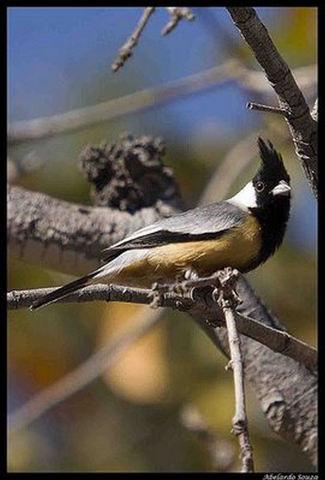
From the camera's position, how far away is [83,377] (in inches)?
123

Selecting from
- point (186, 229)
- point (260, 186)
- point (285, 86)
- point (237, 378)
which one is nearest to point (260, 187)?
point (260, 186)

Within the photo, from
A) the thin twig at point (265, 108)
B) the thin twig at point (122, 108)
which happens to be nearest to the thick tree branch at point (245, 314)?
the thin twig at point (122, 108)

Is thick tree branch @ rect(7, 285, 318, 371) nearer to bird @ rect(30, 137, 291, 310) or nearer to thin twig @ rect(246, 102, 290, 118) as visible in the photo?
bird @ rect(30, 137, 291, 310)

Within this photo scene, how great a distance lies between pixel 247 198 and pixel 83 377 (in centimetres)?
78

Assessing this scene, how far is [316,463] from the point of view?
265cm

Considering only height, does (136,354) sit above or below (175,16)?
below

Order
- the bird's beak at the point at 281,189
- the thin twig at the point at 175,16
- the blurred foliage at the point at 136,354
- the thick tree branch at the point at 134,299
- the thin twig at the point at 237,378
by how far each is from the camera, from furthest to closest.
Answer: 1. the blurred foliage at the point at 136,354
2. the bird's beak at the point at 281,189
3. the thin twig at the point at 175,16
4. the thick tree branch at the point at 134,299
5. the thin twig at the point at 237,378

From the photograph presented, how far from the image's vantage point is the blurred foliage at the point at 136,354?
138 inches

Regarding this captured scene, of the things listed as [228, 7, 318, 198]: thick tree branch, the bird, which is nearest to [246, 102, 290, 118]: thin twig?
[228, 7, 318, 198]: thick tree branch

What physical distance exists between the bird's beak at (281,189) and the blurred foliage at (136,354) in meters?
0.71

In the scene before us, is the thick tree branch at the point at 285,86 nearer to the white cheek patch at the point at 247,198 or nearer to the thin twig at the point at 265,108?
the thin twig at the point at 265,108

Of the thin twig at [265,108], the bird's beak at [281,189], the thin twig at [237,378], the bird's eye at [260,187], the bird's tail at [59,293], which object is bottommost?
the thin twig at [237,378]

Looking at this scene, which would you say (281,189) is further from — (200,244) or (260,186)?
(200,244)

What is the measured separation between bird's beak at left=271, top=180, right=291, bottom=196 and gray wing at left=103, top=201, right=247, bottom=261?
0.11 meters
